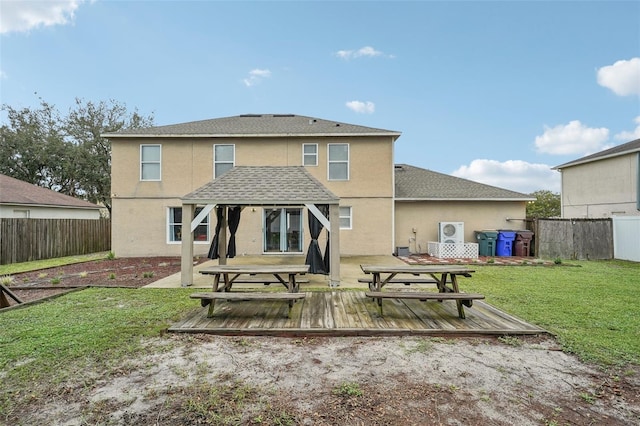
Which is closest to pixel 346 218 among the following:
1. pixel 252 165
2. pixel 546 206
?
pixel 252 165

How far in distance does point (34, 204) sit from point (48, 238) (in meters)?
4.09

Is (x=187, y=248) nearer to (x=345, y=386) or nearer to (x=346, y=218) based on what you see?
(x=345, y=386)

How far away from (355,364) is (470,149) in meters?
24.2

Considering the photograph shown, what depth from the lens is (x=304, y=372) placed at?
3215 millimetres

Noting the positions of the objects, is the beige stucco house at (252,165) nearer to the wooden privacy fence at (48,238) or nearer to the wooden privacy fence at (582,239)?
the wooden privacy fence at (48,238)

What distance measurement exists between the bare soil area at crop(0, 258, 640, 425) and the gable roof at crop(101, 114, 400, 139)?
1038cm

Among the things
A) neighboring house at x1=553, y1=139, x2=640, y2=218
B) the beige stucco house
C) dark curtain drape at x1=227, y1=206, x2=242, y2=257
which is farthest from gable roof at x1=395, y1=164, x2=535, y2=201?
dark curtain drape at x1=227, y1=206, x2=242, y2=257

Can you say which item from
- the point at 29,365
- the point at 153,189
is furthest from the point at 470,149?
the point at 29,365

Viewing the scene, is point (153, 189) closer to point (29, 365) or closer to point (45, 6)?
point (29, 365)

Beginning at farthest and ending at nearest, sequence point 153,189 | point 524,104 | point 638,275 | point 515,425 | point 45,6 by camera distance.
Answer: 1. point 524,104
2. point 45,6
3. point 153,189
4. point 638,275
5. point 515,425

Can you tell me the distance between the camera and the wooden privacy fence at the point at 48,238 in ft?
38.7

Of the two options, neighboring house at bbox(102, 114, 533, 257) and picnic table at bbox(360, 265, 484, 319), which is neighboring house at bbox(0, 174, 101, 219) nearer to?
neighboring house at bbox(102, 114, 533, 257)

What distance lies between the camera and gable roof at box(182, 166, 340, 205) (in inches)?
294

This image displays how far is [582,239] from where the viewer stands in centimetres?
1264
